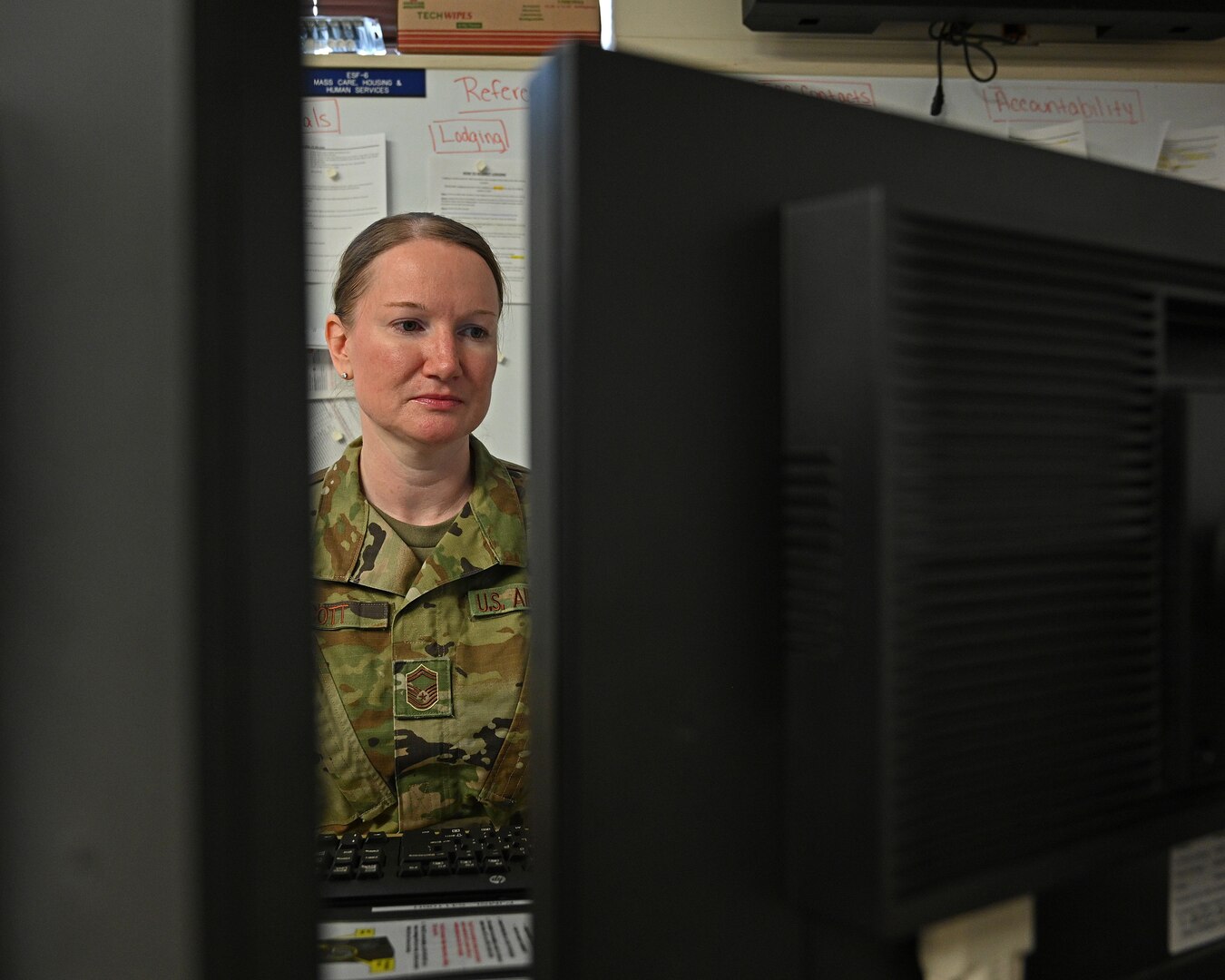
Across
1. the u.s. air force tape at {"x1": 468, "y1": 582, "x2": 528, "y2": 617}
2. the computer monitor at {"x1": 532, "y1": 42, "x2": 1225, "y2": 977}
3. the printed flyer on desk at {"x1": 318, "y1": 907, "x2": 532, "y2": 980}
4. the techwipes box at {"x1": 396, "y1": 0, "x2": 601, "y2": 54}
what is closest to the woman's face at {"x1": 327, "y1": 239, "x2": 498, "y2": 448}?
the u.s. air force tape at {"x1": 468, "y1": 582, "x2": 528, "y2": 617}

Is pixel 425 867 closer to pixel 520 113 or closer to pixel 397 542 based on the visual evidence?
pixel 397 542

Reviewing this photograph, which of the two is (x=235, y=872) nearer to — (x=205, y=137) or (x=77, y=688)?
(x=77, y=688)

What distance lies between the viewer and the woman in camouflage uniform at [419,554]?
178 centimetres

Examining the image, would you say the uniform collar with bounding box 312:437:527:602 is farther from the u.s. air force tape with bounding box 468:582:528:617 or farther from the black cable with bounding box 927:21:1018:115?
the black cable with bounding box 927:21:1018:115

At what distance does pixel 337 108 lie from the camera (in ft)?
7.16

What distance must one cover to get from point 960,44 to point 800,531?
7.27ft

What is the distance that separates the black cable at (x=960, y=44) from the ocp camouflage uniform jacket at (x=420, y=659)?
4.11 ft

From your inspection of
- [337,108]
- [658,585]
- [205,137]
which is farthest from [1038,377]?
[337,108]

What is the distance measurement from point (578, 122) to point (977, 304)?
0.53 ft

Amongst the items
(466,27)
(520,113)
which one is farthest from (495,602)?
(466,27)

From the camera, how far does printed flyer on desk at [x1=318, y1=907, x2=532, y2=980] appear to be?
63cm

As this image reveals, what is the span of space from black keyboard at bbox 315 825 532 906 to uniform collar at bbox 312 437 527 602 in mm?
950

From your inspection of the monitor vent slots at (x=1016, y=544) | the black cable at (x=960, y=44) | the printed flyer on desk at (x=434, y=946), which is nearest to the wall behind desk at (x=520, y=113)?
the black cable at (x=960, y=44)

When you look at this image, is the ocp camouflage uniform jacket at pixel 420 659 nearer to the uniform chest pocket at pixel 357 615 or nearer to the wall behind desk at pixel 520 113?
the uniform chest pocket at pixel 357 615
